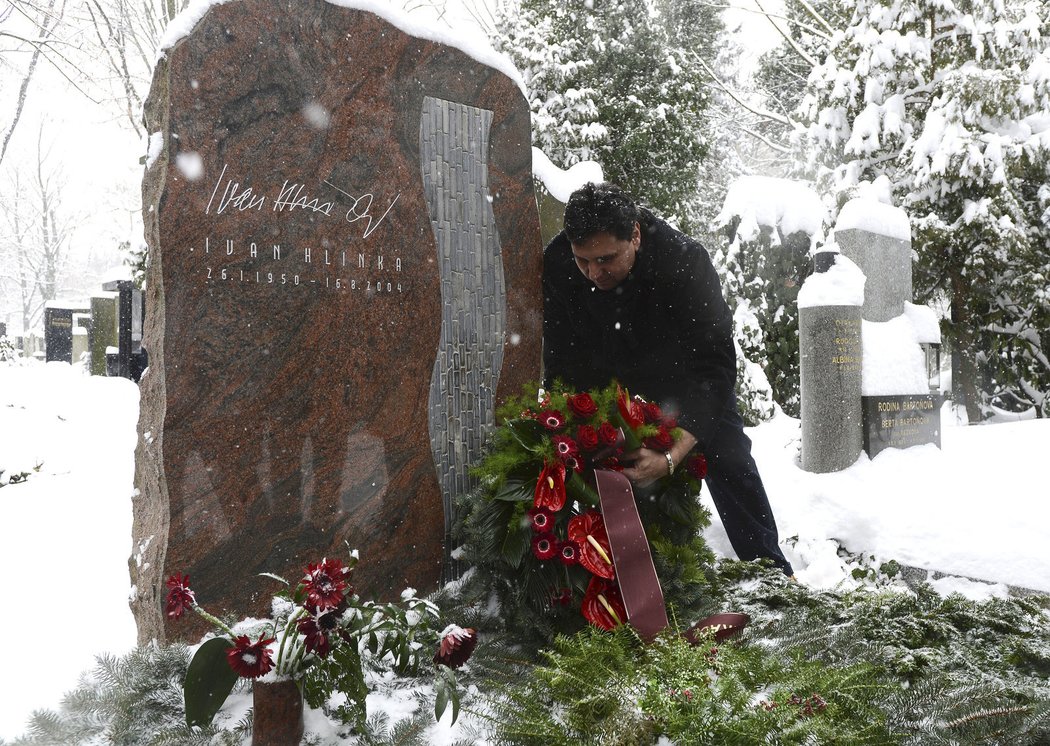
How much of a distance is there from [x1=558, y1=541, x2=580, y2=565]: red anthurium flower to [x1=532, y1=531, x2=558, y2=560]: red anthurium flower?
0.07ft

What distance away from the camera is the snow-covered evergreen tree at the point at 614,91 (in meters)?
11.4

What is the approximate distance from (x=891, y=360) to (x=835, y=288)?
0.88 metres

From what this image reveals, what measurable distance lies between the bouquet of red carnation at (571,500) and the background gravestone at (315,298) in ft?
1.33

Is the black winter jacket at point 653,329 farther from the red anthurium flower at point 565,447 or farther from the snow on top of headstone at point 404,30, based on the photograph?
the snow on top of headstone at point 404,30

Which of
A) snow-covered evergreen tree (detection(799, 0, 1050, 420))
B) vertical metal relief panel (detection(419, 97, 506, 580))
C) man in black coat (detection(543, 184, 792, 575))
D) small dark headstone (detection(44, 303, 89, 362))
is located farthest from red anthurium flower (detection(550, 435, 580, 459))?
small dark headstone (detection(44, 303, 89, 362))

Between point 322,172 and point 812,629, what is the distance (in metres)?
2.19

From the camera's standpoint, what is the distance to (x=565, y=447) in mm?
2391

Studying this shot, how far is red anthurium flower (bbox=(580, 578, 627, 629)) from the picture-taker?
2340mm

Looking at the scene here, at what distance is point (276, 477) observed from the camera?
2.45 meters

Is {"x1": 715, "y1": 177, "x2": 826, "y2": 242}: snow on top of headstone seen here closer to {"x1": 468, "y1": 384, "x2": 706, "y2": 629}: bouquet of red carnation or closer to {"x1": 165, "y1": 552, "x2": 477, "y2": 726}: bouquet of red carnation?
{"x1": 468, "y1": 384, "x2": 706, "y2": 629}: bouquet of red carnation

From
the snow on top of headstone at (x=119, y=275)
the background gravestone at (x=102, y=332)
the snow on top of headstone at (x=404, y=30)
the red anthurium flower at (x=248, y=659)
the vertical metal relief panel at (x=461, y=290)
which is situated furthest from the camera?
the background gravestone at (x=102, y=332)

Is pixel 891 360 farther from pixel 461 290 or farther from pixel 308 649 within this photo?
pixel 308 649

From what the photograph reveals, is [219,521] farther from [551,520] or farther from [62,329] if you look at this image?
[62,329]

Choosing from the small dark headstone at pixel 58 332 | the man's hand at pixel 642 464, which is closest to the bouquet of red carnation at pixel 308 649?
the man's hand at pixel 642 464
